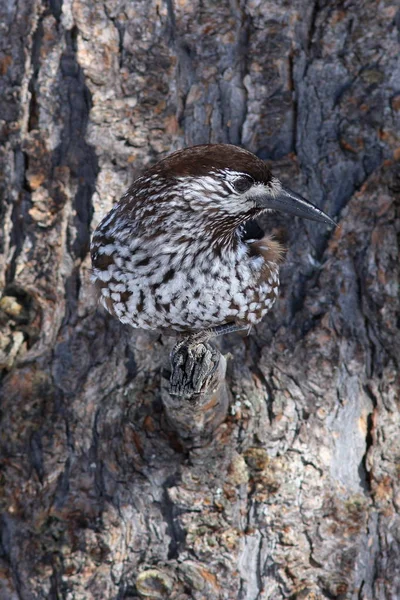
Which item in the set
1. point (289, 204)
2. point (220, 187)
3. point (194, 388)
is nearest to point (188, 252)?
point (220, 187)

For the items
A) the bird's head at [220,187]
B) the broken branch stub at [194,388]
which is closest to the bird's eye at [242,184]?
the bird's head at [220,187]

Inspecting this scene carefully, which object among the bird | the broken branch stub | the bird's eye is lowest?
the broken branch stub

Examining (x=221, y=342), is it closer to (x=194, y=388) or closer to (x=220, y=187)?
(x=194, y=388)

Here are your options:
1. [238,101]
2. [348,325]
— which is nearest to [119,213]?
[238,101]

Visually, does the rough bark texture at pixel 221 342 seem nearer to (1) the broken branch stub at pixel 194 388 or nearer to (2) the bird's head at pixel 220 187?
(1) the broken branch stub at pixel 194 388

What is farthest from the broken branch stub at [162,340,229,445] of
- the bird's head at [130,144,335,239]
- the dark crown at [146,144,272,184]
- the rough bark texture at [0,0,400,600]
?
the dark crown at [146,144,272,184]

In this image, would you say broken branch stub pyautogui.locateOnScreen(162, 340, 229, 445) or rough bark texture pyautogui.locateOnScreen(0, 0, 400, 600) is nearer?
broken branch stub pyautogui.locateOnScreen(162, 340, 229, 445)

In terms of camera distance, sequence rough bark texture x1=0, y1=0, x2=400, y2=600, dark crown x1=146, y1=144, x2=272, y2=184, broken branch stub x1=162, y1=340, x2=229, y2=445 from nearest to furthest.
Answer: broken branch stub x1=162, y1=340, x2=229, y2=445, dark crown x1=146, y1=144, x2=272, y2=184, rough bark texture x1=0, y1=0, x2=400, y2=600

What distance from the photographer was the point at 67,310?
12.5ft

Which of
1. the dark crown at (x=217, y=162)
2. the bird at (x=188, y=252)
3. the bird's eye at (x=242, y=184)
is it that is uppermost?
the dark crown at (x=217, y=162)

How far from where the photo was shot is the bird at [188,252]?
3.13 meters

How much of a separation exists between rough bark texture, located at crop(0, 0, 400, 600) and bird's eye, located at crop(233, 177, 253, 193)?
687mm

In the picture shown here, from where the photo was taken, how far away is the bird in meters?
3.13

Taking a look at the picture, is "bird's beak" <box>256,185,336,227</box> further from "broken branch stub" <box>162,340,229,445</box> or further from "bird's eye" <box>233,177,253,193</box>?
"broken branch stub" <box>162,340,229,445</box>
